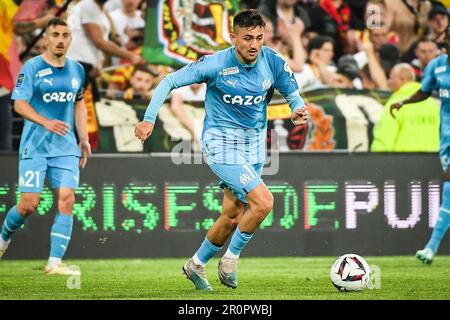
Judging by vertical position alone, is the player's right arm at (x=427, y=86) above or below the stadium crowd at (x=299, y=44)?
below

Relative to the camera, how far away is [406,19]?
47.7 ft

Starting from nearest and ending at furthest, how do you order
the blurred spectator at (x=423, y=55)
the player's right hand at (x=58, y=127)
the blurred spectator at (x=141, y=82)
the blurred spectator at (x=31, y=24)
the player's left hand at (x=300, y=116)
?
the player's left hand at (x=300, y=116)
the player's right hand at (x=58, y=127)
the blurred spectator at (x=31, y=24)
the blurred spectator at (x=141, y=82)
the blurred spectator at (x=423, y=55)

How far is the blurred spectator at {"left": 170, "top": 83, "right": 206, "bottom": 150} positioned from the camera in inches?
502

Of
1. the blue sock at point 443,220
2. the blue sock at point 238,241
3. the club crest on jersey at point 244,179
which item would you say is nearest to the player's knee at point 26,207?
the blue sock at point 238,241

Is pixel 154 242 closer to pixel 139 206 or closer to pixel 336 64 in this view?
pixel 139 206

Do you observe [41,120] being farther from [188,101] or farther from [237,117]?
[188,101]

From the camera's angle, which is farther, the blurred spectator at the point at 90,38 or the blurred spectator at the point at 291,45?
the blurred spectator at the point at 291,45

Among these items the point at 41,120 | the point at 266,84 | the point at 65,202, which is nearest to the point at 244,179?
the point at 266,84

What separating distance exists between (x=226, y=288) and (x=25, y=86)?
9.15 ft

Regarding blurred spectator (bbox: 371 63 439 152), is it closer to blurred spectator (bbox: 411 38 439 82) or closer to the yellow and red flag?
blurred spectator (bbox: 411 38 439 82)

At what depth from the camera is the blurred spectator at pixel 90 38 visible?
12.9m

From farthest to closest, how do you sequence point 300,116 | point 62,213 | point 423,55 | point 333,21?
point 333,21 → point 423,55 → point 62,213 → point 300,116

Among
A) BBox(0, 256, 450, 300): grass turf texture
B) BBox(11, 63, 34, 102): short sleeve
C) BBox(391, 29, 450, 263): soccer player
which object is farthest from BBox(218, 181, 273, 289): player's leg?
BBox(391, 29, 450, 263): soccer player

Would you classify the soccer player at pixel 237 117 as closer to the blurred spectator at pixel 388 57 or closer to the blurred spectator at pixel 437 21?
the blurred spectator at pixel 388 57
